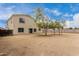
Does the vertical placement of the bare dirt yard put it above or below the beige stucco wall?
below

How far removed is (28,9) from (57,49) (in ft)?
2.26

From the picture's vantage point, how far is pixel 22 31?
3717mm

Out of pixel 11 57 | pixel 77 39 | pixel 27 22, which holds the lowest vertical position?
pixel 11 57

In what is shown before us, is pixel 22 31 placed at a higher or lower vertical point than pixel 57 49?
higher

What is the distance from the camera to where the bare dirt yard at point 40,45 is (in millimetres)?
3619

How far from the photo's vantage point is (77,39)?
3.64 metres

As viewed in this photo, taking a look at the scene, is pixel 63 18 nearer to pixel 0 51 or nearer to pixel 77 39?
pixel 77 39

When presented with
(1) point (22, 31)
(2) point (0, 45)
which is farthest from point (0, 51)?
(1) point (22, 31)

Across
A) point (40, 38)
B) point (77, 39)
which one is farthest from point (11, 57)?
point (77, 39)

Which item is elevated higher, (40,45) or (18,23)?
(18,23)

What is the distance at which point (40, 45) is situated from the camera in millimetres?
3666

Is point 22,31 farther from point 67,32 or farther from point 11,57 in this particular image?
point 67,32

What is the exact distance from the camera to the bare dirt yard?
362 cm

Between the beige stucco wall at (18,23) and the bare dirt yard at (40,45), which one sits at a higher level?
the beige stucco wall at (18,23)
